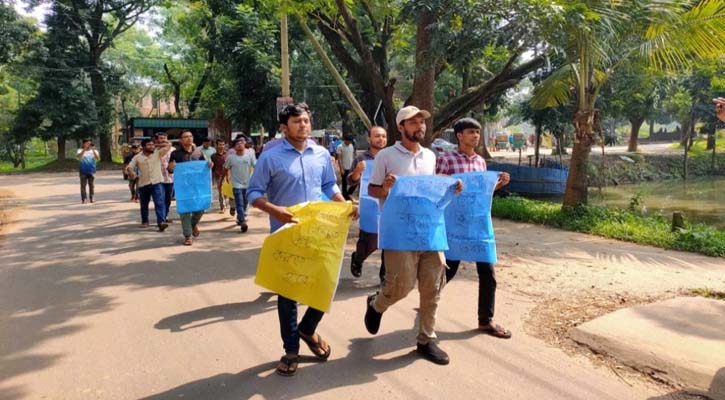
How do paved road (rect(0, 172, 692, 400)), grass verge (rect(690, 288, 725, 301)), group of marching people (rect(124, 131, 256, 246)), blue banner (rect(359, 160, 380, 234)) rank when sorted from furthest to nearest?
group of marching people (rect(124, 131, 256, 246)) < blue banner (rect(359, 160, 380, 234)) < grass verge (rect(690, 288, 725, 301)) < paved road (rect(0, 172, 692, 400))

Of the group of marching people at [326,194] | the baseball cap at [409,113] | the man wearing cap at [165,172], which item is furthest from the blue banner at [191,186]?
the baseball cap at [409,113]

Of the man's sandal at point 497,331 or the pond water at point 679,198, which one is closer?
the man's sandal at point 497,331

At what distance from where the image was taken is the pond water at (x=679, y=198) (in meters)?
18.4

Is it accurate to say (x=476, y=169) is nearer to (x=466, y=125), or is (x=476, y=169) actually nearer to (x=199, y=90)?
(x=466, y=125)

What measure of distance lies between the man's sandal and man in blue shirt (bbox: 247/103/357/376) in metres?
1.38

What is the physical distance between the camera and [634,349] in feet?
12.8

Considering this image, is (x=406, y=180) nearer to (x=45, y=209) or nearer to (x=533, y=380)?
(x=533, y=380)

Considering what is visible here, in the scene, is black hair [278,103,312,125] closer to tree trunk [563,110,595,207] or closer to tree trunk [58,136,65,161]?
tree trunk [563,110,595,207]

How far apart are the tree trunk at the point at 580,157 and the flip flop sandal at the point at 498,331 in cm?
705

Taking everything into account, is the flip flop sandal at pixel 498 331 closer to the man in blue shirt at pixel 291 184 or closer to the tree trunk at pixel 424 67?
the man in blue shirt at pixel 291 184

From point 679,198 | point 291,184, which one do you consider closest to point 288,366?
point 291,184

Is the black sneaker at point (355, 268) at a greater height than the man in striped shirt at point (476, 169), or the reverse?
the man in striped shirt at point (476, 169)

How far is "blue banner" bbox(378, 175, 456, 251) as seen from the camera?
3.64m

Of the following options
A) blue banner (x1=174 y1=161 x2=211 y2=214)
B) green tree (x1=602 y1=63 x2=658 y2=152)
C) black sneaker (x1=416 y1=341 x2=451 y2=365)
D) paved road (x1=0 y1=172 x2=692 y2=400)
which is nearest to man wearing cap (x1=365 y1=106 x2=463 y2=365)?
black sneaker (x1=416 y1=341 x2=451 y2=365)
